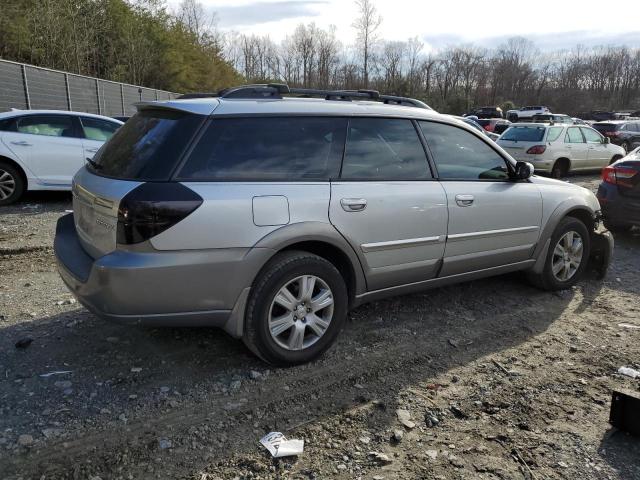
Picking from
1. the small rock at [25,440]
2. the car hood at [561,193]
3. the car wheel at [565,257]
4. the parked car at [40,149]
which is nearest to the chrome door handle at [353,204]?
the car hood at [561,193]

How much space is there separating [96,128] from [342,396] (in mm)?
7919

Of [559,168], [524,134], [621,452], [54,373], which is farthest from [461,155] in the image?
[559,168]

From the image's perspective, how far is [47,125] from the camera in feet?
28.7

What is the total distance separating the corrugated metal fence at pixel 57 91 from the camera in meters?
14.6

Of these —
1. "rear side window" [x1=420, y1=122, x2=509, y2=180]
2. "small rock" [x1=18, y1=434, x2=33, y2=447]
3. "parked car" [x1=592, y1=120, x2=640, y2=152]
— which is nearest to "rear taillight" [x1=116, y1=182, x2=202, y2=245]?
"small rock" [x1=18, y1=434, x2=33, y2=447]

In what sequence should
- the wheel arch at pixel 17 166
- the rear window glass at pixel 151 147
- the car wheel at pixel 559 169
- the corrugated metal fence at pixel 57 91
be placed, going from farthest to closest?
the corrugated metal fence at pixel 57 91 < the car wheel at pixel 559 169 < the wheel arch at pixel 17 166 < the rear window glass at pixel 151 147

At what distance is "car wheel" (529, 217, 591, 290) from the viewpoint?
497 centimetres

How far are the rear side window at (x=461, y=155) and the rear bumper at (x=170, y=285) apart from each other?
1.79 m

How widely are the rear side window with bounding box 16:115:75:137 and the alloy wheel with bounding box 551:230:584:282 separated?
312 inches

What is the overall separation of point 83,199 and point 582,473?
132 inches

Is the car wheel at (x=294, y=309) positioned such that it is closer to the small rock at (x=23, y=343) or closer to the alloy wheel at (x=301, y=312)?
the alloy wheel at (x=301, y=312)

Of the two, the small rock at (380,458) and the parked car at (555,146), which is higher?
the parked car at (555,146)

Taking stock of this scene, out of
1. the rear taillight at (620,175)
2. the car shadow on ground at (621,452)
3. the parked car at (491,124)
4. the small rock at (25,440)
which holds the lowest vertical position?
the car shadow on ground at (621,452)

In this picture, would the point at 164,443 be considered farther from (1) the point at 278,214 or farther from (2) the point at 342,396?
(1) the point at 278,214
